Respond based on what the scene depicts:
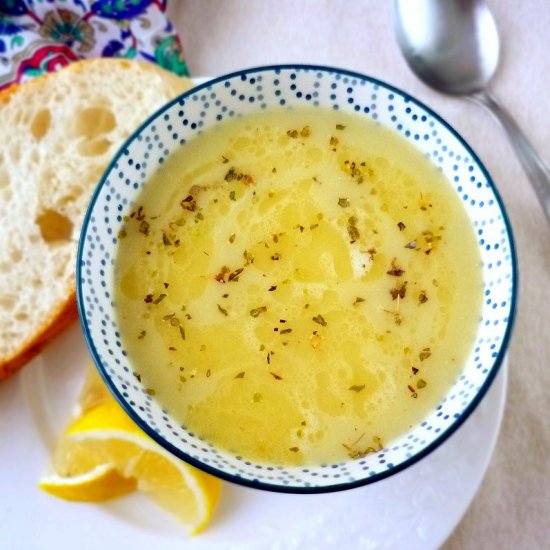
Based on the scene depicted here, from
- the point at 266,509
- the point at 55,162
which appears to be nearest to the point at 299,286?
the point at 266,509

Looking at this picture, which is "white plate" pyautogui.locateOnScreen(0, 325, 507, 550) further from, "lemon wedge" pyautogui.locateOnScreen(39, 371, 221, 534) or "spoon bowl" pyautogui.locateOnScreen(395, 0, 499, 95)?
"spoon bowl" pyautogui.locateOnScreen(395, 0, 499, 95)

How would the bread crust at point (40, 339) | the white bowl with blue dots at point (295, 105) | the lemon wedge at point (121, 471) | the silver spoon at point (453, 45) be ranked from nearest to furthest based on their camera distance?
the white bowl with blue dots at point (295, 105), the lemon wedge at point (121, 471), the bread crust at point (40, 339), the silver spoon at point (453, 45)

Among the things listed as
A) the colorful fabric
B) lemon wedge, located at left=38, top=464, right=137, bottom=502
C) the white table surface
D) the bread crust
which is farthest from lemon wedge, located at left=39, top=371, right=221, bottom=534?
the colorful fabric

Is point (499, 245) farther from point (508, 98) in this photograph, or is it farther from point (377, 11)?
point (377, 11)

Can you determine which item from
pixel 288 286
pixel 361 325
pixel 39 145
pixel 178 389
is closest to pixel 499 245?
pixel 361 325

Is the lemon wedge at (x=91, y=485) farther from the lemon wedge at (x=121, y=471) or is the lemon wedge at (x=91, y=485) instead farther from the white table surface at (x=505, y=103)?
the white table surface at (x=505, y=103)

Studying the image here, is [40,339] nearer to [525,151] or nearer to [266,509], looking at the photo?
[266,509]

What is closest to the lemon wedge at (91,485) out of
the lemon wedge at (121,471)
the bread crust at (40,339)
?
the lemon wedge at (121,471)
